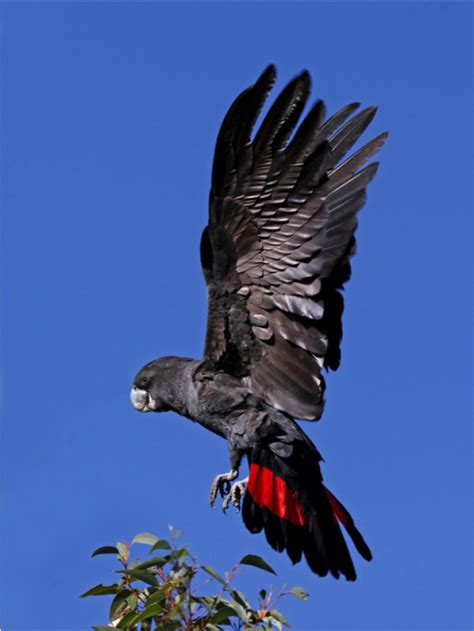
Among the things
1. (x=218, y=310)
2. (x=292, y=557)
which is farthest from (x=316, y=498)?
(x=218, y=310)

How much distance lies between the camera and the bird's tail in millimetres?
4598

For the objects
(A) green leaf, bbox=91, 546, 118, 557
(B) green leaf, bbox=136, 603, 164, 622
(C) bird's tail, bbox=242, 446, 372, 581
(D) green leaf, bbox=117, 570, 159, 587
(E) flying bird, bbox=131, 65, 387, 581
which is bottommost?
(B) green leaf, bbox=136, 603, 164, 622

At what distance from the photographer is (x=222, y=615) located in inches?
115

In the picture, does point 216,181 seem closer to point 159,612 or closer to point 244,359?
point 244,359

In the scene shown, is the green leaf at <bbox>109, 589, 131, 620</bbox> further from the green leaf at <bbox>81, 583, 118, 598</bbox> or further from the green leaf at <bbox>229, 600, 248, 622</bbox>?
the green leaf at <bbox>229, 600, 248, 622</bbox>

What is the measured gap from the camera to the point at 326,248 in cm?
478

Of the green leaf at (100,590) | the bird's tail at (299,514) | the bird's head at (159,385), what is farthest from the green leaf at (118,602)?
the bird's head at (159,385)

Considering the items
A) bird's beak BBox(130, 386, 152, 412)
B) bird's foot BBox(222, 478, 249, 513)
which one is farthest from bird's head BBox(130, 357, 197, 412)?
bird's foot BBox(222, 478, 249, 513)

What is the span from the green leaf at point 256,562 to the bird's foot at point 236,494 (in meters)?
1.57

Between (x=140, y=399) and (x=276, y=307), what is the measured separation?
3.96ft

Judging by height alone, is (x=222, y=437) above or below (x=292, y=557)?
above

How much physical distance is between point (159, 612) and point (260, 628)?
0.31 m

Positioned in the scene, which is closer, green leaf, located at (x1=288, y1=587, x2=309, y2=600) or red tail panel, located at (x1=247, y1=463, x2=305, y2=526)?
green leaf, located at (x1=288, y1=587, x2=309, y2=600)

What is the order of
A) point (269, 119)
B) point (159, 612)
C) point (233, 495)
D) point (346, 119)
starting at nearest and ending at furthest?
point (159, 612) → point (269, 119) → point (233, 495) → point (346, 119)
